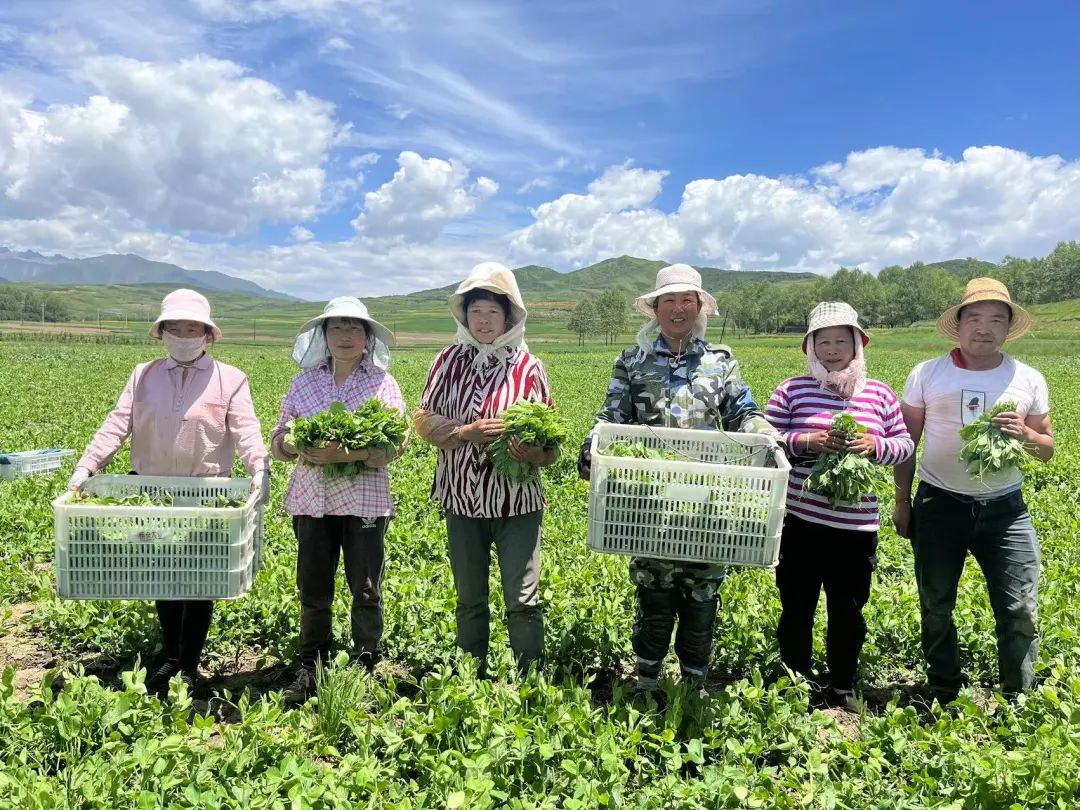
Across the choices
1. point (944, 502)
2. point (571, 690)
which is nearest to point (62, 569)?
point (571, 690)

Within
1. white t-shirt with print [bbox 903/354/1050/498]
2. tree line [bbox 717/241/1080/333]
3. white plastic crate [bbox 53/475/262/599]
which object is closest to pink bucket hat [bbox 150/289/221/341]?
white plastic crate [bbox 53/475/262/599]

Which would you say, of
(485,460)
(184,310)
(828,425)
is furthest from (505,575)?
(184,310)

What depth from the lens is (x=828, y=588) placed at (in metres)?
4.45

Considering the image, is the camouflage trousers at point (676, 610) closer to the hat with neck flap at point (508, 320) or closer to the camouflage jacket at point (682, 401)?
the camouflage jacket at point (682, 401)

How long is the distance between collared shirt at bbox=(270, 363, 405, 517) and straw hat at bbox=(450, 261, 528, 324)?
69 centimetres

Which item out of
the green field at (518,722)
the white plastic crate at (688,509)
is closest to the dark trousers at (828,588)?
the green field at (518,722)

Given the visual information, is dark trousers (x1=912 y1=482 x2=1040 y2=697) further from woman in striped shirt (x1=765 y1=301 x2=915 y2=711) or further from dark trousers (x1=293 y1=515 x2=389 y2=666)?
dark trousers (x1=293 y1=515 x2=389 y2=666)

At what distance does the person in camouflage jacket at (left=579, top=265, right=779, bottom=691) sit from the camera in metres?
4.07

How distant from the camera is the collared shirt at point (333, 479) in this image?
442 centimetres

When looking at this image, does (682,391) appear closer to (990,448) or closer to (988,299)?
(990,448)

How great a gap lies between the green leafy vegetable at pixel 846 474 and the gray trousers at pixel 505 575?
1.67 meters

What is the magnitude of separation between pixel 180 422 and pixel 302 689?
189 centimetres

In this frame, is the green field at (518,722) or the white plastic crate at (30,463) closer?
the green field at (518,722)

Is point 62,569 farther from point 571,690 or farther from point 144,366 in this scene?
point 571,690
